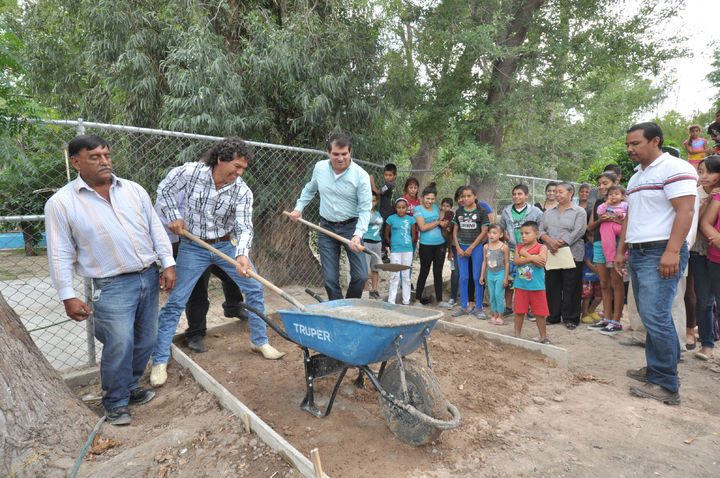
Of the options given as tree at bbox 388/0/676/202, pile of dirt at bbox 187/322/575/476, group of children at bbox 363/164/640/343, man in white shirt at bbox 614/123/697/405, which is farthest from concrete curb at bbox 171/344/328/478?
tree at bbox 388/0/676/202

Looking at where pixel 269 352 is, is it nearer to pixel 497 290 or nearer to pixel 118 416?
pixel 118 416

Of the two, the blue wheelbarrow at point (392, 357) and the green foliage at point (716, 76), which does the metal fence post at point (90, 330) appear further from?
the green foliage at point (716, 76)

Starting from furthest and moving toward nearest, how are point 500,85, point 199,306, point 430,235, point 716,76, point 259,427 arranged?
point 716,76
point 500,85
point 430,235
point 199,306
point 259,427

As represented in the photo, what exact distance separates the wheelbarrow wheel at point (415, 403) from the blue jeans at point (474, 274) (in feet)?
9.79

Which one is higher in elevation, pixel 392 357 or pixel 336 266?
pixel 336 266

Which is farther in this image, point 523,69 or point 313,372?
point 523,69

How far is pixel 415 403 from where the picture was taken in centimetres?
227

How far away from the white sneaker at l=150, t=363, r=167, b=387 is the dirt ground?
0.06 meters

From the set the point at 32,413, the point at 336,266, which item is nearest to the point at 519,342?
the point at 336,266

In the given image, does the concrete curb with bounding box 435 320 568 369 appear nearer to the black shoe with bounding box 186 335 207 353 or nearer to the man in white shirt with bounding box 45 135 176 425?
the black shoe with bounding box 186 335 207 353

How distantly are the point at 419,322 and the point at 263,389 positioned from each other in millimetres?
1496

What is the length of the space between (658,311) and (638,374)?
0.70m

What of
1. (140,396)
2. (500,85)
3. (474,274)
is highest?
(500,85)

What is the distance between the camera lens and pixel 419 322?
220 centimetres
